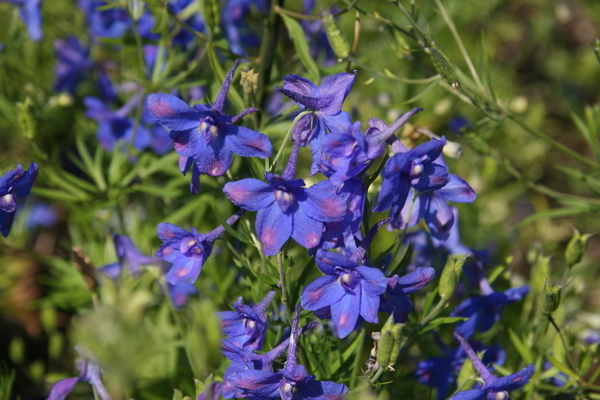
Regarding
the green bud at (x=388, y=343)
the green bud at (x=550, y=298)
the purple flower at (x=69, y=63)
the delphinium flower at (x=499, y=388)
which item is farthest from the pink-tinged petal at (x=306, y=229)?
the purple flower at (x=69, y=63)

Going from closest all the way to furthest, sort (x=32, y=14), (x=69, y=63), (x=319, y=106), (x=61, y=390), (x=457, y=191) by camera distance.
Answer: (x=319, y=106), (x=457, y=191), (x=61, y=390), (x=32, y=14), (x=69, y=63)

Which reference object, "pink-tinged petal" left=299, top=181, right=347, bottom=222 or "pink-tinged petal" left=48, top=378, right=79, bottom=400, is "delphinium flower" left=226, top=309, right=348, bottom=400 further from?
"pink-tinged petal" left=48, top=378, right=79, bottom=400

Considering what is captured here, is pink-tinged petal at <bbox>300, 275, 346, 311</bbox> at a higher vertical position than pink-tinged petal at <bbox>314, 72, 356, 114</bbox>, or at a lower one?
lower

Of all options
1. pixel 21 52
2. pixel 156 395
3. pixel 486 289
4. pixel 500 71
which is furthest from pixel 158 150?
pixel 500 71

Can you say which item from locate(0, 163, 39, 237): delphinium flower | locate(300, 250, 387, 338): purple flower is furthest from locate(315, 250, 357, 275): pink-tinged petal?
locate(0, 163, 39, 237): delphinium flower

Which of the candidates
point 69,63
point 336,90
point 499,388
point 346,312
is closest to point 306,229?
point 346,312

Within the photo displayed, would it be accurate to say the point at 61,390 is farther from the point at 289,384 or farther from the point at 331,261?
the point at 331,261

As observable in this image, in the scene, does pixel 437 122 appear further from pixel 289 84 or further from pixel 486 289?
pixel 289 84
